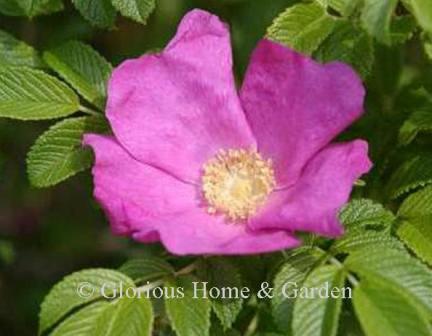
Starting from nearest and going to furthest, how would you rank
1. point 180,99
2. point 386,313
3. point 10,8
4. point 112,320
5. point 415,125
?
point 386,313 < point 112,320 < point 180,99 < point 415,125 < point 10,8

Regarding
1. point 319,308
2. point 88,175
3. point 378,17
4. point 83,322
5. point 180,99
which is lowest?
point 88,175

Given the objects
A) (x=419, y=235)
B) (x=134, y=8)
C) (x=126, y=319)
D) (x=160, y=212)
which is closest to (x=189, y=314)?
(x=126, y=319)

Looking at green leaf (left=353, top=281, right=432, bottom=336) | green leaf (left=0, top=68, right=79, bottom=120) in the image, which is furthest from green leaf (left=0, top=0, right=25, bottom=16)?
green leaf (left=353, top=281, right=432, bottom=336)

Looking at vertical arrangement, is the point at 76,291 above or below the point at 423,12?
below

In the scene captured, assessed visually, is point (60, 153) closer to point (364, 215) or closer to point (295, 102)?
point (295, 102)

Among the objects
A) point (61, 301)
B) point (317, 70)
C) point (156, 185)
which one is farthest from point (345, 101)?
point (61, 301)

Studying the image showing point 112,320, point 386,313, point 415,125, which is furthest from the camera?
point 415,125

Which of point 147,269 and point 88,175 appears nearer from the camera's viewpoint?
point 147,269

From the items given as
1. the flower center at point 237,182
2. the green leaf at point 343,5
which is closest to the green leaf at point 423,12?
the green leaf at point 343,5

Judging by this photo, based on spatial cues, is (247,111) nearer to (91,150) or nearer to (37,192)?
(91,150)
